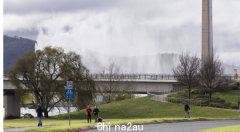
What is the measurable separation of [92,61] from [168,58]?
2006cm

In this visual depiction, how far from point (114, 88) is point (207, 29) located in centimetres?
2216

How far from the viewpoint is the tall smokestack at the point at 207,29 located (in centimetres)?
7206

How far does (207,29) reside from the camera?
72750mm

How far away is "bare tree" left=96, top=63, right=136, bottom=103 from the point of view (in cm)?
7600

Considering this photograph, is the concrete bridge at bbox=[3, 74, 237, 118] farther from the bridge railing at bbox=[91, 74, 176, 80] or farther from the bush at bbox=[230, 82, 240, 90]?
the bush at bbox=[230, 82, 240, 90]

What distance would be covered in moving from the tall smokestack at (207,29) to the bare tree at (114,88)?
1584cm

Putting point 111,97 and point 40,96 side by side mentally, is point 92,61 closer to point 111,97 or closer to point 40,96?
point 111,97

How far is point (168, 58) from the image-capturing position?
3905 inches

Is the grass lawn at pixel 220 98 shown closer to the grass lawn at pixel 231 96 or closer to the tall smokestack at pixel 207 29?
the grass lawn at pixel 231 96

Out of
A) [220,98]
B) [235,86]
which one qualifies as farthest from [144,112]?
[235,86]

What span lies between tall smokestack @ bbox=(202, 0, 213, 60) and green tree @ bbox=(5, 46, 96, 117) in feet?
90.0

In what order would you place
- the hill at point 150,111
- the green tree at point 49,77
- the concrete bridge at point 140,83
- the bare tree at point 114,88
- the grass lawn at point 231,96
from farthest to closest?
the bare tree at point 114,88, the concrete bridge at point 140,83, the grass lawn at point 231,96, the green tree at point 49,77, the hill at point 150,111

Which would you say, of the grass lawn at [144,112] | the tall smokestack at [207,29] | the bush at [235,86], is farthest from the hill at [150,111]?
the tall smokestack at [207,29]

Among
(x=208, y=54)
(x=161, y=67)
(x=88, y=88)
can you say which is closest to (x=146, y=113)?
(x=88, y=88)
